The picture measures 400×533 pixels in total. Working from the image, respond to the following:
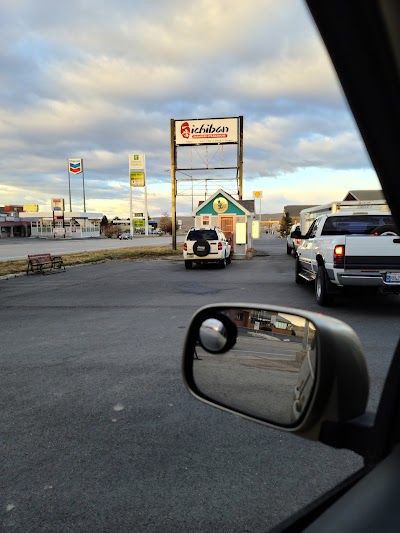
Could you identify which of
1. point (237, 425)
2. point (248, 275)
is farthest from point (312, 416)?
point (248, 275)

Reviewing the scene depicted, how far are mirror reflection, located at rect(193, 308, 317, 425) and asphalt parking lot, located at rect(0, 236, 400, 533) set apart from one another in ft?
4.04

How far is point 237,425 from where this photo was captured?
3.45 meters

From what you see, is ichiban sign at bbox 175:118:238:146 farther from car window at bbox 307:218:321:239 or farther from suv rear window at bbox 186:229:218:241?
car window at bbox 307:218:321:239

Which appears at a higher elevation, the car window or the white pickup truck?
the car window

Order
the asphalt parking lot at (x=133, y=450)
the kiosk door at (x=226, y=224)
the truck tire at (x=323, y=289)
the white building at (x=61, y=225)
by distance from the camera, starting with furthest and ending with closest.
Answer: the white building at (x=61, y=225) < the kiosk door at (x=226, y=224) < the truck tire at (x=323, y=289) < the asphalt parking lot at (x=133, y=450)

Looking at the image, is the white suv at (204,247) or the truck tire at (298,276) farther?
the white suv at (204,247)

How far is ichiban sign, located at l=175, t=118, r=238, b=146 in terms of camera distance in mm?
29203

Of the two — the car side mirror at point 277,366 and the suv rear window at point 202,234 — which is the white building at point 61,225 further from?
the car side mirror at point 277,366

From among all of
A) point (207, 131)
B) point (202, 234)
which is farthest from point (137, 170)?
point (202, 234)

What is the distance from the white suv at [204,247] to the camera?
18.0 meters

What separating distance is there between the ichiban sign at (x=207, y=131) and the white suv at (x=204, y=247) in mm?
13254

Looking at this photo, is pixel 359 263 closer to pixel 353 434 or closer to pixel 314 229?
pixel 314 229

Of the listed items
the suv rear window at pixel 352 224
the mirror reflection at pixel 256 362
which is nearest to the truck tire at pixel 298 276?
the suv rear window at pixel 352 224

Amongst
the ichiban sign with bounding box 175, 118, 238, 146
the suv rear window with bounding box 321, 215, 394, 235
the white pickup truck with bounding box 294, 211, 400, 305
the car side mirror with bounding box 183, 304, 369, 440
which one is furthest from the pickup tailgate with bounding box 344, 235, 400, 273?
the ichiban sign with bounding box 175, 118, 238, 146
